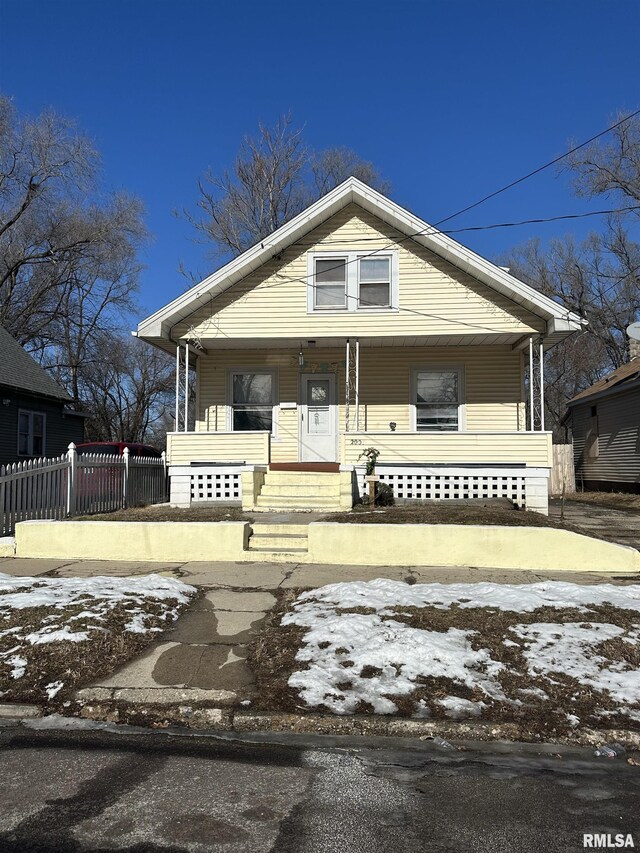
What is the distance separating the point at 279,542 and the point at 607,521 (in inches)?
278

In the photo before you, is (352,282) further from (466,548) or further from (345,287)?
(466,548)

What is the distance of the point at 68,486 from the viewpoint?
1077cm

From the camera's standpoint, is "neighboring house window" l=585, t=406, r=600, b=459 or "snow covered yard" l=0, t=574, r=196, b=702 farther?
"neighboring house window" l=585, t=406, r=600, b=459

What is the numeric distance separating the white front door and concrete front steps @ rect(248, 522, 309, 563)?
572 centimetres

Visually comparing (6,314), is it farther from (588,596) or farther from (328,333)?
(588,596)

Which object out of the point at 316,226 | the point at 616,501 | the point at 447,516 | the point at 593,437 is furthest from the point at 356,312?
the point at 593,437

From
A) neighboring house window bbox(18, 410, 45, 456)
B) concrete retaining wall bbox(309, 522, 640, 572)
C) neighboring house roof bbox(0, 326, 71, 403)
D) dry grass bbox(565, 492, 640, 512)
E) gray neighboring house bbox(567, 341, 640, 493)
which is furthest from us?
neighboring house window bbox(18, 410, 45, 456)

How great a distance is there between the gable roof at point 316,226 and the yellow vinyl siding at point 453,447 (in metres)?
2.49

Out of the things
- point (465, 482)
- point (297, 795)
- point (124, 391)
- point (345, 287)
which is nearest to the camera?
point (297, 795)

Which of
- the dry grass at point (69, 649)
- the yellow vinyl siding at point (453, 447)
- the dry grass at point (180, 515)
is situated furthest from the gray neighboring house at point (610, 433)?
the dry grass at point (69, 649)

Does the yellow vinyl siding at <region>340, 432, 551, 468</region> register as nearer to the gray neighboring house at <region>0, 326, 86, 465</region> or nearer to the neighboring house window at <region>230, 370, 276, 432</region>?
the neighboring house window at <region>230, 370, 276, 432</region>

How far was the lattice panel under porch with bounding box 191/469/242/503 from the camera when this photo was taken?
1291 centimetres

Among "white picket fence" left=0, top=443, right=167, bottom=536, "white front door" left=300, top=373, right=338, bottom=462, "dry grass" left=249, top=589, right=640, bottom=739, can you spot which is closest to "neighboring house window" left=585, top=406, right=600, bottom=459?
"white front door" left=300, top=373, right=338, bottom=462

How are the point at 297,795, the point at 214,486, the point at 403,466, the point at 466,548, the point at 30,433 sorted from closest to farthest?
1. the point at 297,795
2. the point at 466,548
3. the point at 403,466
4. the point at 214,486
5. the point at 30,433
